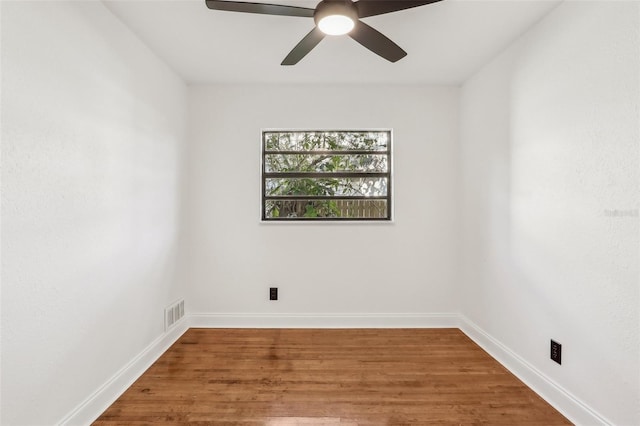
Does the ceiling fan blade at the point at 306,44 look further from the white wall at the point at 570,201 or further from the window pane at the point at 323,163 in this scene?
the white wall at the point at 570,201

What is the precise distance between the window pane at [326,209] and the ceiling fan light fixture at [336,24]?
177 centimetres

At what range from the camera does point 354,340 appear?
277 cm

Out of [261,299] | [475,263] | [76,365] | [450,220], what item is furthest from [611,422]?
[76,365]

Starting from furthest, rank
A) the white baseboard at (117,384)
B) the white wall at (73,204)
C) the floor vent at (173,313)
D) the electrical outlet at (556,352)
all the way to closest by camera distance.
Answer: the floor vent at (173,313) < the electrical outlet at (556,352) < the white baseboard at (117,384) < the white wall at (73,204)

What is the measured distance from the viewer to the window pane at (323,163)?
321cm

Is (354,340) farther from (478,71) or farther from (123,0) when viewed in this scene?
(123,0)

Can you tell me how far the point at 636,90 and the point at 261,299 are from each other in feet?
10.0

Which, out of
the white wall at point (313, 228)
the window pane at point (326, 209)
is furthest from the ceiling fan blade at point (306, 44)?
the window pane at point (326, 209)

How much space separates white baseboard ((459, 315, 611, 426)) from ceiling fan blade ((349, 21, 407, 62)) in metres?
2.28

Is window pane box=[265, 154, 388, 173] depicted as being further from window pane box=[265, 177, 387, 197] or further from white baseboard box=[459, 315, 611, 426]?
white baseboard box=[459, 315, 611, 426]

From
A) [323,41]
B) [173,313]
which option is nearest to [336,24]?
[323,41]

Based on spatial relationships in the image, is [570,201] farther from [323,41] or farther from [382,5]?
[323,41]

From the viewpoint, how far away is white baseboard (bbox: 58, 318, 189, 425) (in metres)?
1.65

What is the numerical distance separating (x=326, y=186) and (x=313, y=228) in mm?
474
